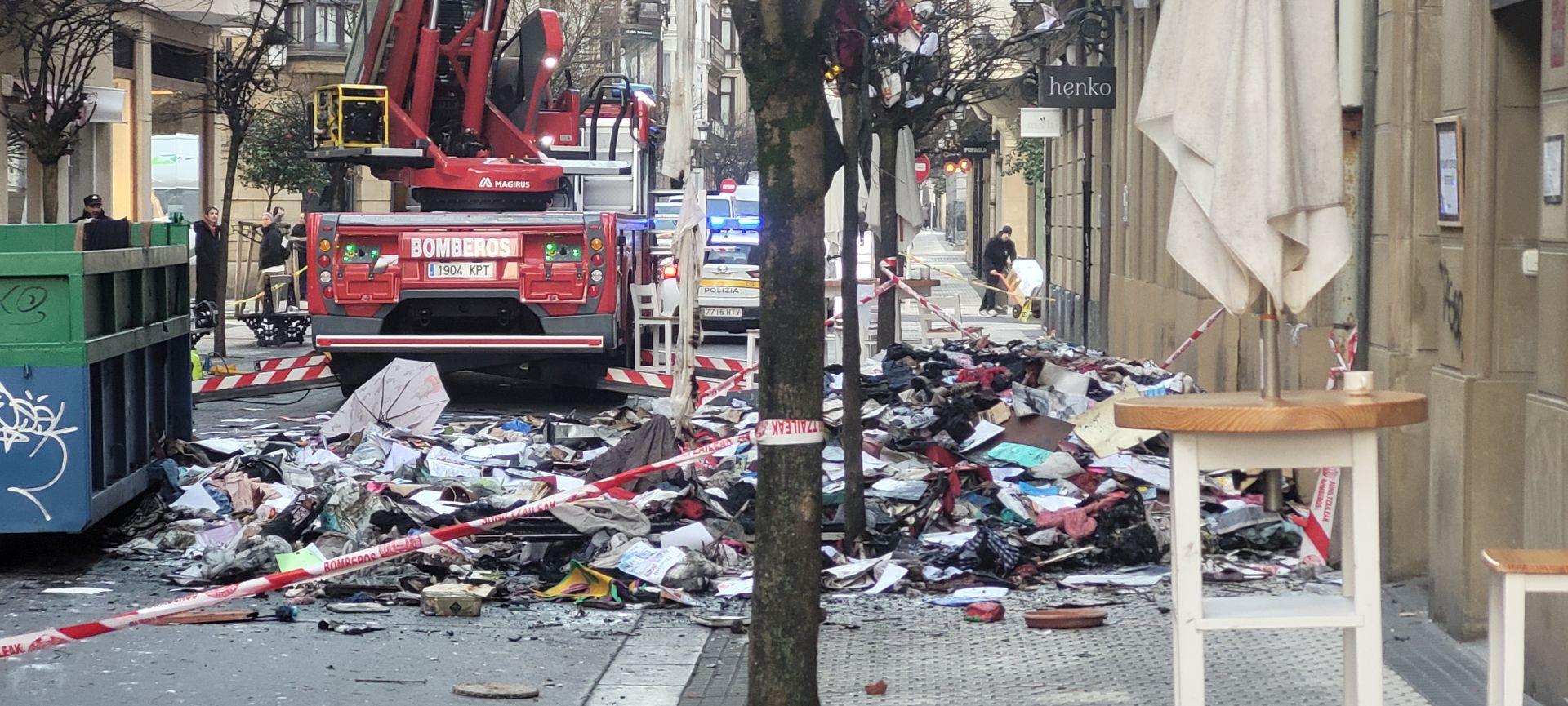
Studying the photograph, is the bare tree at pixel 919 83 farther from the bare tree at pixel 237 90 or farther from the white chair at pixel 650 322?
the bare tree at pixel 237 90

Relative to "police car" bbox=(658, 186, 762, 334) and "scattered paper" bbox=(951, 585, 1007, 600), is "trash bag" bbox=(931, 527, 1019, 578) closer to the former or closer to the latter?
"scattered paper" bbox=(951, 585, 1007, 600)

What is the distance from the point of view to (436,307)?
51.4ft

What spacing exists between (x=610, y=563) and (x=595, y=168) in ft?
30.6

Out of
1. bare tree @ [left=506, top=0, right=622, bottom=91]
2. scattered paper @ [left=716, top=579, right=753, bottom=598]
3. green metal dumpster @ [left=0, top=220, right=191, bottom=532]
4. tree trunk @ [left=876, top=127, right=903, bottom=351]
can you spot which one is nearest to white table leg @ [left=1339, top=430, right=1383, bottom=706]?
scattered paper @ [left=716, top=579, right=753, bottom=598]

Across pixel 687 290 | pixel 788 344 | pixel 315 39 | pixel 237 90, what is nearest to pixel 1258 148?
pixel 788 344

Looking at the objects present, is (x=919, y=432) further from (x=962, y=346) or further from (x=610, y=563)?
(x=962, y=346)

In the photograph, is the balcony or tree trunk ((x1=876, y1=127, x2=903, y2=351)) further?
the balcony

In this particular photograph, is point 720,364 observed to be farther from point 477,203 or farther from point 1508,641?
point 1508,641

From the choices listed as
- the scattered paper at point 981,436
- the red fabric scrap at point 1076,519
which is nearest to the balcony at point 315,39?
the scattered paper at point 981,436

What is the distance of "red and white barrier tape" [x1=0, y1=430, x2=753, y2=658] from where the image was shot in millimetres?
6340

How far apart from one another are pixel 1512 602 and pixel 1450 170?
337 centimetres

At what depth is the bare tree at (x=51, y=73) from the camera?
835 inches

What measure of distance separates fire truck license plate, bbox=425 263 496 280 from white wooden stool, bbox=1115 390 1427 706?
1095 cm

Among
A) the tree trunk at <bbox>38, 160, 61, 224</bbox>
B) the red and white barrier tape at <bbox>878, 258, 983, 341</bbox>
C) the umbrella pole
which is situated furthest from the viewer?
the tree trunk at <bbox>38, 160, 61, 224</bbox>
